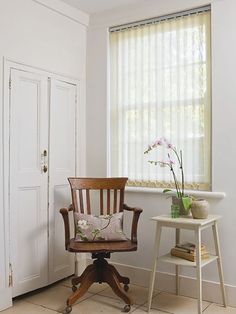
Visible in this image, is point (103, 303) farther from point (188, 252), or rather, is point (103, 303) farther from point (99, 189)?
point (99, 189)

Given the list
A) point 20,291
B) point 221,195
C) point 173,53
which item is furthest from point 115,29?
point 20,291

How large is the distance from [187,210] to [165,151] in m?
0.61

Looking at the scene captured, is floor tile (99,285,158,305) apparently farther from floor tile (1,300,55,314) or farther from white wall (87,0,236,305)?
floor tile (1,300,55,314)

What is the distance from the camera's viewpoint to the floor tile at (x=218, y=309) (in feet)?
8.65

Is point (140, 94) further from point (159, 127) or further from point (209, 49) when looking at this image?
point (209, 49)

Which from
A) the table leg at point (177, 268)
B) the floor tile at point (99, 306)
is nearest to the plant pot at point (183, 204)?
the table leg at point (177, 268)

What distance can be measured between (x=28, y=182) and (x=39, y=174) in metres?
0.13

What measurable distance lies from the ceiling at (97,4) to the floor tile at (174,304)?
8.35 feet

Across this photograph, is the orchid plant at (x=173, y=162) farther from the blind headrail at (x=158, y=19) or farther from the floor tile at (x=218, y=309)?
the blind headrail at (x=158, y=19)

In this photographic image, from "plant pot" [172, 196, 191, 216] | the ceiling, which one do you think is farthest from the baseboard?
the ceiling

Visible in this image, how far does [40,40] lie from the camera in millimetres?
3041

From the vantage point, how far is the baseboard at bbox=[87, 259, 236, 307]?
9.10 feet

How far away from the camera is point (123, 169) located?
3389mm

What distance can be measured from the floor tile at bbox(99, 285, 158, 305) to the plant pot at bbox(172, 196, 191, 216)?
2.53 feet
